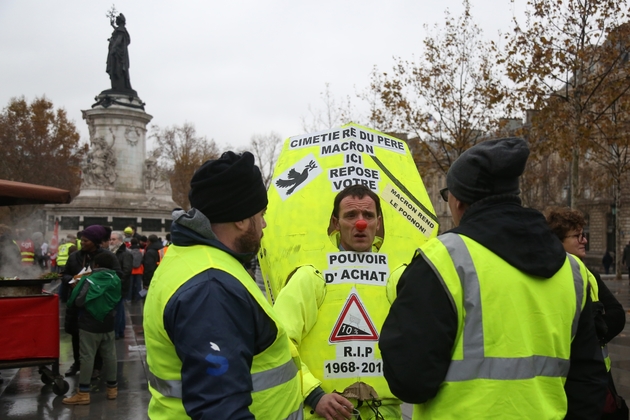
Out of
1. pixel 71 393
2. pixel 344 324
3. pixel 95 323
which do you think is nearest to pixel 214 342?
pixel 344 324

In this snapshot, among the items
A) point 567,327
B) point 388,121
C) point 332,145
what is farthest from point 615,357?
point 388,121

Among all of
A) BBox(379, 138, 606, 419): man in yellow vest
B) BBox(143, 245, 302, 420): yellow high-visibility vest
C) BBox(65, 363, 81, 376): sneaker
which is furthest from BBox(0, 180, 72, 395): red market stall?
BBox(379, 138, 606, 419): man in yellow vest

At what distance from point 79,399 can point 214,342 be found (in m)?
5.69

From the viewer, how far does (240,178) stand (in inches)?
83.3

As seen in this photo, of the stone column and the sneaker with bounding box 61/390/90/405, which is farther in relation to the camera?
the stone column

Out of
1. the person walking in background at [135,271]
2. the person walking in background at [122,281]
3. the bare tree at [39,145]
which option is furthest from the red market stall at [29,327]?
the bare tree at [39,145]

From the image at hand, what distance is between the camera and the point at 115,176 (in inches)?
1257

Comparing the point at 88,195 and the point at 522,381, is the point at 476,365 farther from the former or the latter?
the point at 88,195

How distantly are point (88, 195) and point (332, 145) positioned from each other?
30.1 meters

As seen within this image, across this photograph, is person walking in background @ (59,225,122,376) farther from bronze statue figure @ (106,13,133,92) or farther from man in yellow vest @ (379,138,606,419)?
bronze statue figure @ (106,13,133,92)

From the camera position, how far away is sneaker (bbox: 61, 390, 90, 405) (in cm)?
663

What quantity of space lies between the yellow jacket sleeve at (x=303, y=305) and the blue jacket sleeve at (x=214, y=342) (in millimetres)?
1018

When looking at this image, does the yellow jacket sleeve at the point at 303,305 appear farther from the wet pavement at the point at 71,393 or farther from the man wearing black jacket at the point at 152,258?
the man wearing black jacket at the point at 152,258

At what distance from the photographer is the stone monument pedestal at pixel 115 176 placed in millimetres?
30672
